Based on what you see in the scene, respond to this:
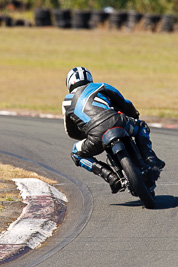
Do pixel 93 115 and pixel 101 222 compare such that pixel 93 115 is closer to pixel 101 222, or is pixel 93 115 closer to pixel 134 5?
pixel 101 222

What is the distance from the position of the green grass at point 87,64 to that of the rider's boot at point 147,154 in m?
8.50

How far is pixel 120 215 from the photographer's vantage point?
681cm

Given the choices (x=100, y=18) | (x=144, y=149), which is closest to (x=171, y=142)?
(x=144, y=149)

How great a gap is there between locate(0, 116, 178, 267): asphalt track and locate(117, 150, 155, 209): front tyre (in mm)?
240

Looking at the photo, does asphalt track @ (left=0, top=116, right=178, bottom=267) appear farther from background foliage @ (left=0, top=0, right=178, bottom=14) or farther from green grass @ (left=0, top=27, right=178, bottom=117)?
background foliage @ (left=0, top=0, right=178, bottom=14)

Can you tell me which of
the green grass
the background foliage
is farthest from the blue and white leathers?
the background foliage

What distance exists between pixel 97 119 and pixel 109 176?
69 centimetres

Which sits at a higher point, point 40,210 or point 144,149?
point 144,149

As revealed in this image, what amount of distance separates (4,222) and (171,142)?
5646mm

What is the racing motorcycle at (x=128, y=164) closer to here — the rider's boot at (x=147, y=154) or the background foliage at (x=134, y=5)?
the rider's boot at (x=147, y=154)

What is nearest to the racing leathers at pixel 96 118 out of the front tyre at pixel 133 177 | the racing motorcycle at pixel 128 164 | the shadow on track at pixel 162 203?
the racing motorcycle at pixel 128 164

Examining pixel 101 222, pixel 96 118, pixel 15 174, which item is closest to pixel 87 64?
pixel 15 174

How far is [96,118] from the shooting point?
6902 millimetres

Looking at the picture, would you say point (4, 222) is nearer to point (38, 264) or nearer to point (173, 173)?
point (38, 264)
